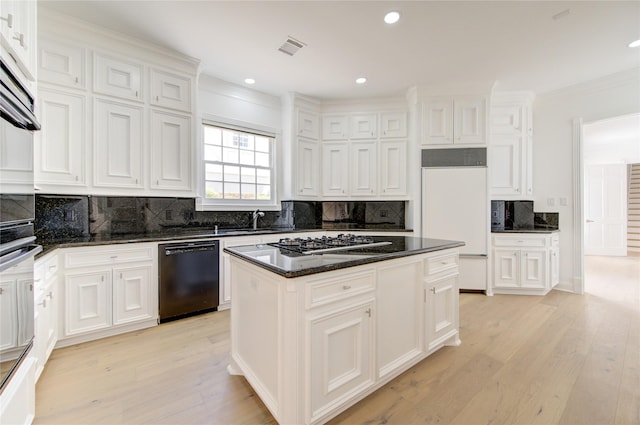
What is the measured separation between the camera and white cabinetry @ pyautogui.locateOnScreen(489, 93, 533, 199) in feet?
13.4

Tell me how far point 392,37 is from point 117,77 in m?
2.79

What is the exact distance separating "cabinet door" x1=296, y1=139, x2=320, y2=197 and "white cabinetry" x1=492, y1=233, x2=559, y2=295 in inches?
107

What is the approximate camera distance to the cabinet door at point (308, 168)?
428 centimetres

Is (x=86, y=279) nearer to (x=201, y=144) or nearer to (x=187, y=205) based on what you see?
(x=187, y=205)

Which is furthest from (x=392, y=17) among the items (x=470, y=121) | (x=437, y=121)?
(x=470, y=121)

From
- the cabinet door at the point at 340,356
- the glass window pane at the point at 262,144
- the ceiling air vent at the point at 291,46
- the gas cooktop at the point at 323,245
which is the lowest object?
the cabinet door at the point at 340,356

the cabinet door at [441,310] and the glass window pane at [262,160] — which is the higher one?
the glass window pane at [262,160]

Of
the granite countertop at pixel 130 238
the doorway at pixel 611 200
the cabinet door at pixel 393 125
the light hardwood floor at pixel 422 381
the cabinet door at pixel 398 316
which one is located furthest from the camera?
the doorway at pixel 611 200

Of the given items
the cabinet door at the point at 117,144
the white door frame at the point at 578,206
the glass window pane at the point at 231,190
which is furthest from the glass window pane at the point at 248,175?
the white door frame at the point at 578,206

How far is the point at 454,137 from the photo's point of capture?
3.88 m

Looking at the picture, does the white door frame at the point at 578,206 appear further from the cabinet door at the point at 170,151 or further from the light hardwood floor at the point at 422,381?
the cabinet door at the point at 170,151

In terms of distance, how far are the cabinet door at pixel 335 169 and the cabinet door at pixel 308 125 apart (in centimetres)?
24

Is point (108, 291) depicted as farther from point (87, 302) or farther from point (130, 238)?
point (130, 238)

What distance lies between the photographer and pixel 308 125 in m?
4.34
